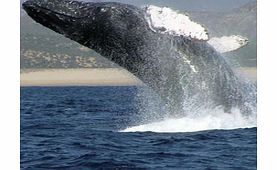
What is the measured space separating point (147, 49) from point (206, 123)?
5.36 ft

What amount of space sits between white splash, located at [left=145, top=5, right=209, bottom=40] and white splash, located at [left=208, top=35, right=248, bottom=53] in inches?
51.4

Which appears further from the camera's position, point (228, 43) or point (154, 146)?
point (228, 43)

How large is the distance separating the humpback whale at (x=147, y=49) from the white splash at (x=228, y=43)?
154 mm

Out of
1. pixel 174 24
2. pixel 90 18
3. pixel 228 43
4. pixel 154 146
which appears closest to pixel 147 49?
pixel 174 24

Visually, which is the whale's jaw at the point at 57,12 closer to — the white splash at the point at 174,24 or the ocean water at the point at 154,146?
the white splash at the point at 174,24

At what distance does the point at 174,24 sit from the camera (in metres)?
10.7

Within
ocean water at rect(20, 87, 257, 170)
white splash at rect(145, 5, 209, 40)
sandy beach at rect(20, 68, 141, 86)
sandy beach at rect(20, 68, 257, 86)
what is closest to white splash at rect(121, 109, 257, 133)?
ocean water at rect(20, 87, 257, 170)

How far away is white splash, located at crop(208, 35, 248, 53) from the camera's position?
11.8 meters

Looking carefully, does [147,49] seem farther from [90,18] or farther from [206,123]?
[206,123]

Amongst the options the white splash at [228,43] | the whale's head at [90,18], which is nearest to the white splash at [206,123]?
the white splash at [228,43]

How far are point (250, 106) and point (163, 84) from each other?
167 cm

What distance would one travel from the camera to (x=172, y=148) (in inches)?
385

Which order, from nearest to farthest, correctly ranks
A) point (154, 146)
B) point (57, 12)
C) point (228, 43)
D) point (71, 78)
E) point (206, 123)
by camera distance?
point (154, 146), point (57, 12), point (206, 123), point (228, 43), point (71, 78)

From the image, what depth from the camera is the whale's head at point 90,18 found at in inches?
449
